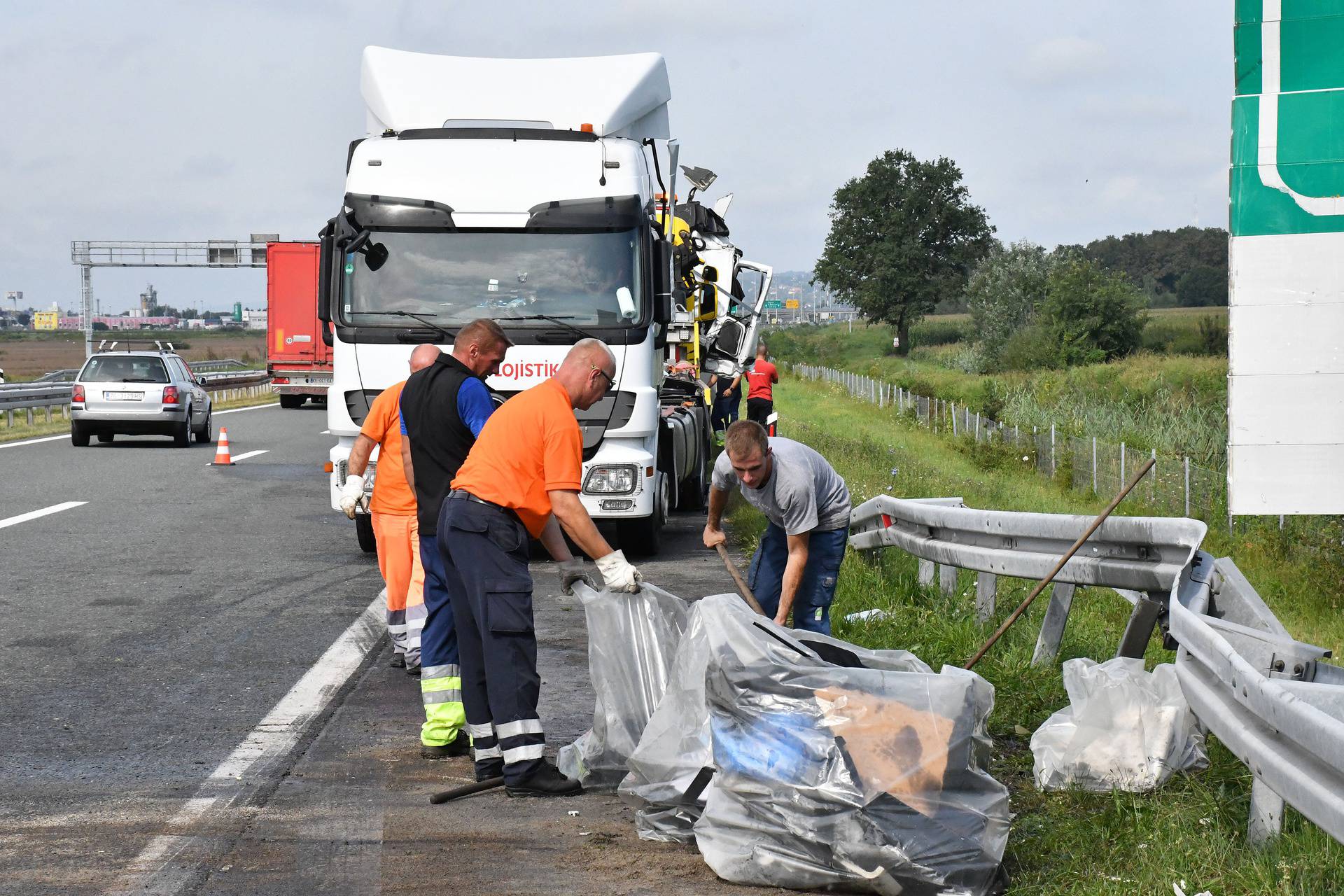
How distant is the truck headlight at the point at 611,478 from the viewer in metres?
11.5

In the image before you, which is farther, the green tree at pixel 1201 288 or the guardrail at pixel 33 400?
the green tree at pixel 1201 288

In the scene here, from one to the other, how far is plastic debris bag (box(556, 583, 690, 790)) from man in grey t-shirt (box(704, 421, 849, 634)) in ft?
2.76

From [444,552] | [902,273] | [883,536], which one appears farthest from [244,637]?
[902,273]

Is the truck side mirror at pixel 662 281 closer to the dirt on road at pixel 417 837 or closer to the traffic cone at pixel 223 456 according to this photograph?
the dirt on road at pixel 417 837

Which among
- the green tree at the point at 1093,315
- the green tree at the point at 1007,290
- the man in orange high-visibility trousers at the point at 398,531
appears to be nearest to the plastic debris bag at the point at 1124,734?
the man in orange high-visibility trousers at the point at 398,531

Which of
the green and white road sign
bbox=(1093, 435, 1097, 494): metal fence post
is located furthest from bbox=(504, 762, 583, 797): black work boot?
bbox=(1093, 435, 1097, 494): metal fence post

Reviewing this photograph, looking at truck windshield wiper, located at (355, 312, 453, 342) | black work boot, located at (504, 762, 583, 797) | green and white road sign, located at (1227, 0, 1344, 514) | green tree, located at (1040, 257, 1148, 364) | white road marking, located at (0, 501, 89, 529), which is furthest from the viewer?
green tree, located at (1040, 257, 1148, 364)

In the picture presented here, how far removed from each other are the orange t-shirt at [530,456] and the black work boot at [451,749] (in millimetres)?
1129

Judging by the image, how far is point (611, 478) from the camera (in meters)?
11.5

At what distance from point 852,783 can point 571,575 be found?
1785mm

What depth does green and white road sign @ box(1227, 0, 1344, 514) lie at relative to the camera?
634 centimetres

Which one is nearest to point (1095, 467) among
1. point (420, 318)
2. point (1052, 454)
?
point (1052, 454)

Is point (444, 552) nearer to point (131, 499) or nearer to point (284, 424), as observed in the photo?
point (131, 499)

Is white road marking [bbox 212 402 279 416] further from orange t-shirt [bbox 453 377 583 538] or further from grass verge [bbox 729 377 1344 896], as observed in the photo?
orange t-shirt [bbox 453 377 583 538]
